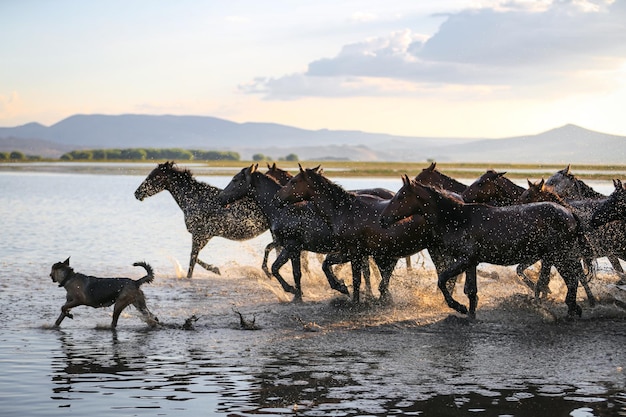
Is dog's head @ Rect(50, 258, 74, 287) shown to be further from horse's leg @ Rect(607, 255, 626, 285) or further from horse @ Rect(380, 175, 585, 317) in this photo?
horse's leg @ Rect(607, 255, 626, 285)

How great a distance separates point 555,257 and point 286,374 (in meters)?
4.11

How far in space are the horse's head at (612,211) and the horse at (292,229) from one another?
3.48 metres

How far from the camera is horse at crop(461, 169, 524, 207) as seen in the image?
13109mm

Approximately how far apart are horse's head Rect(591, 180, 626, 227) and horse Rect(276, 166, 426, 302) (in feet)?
7.47

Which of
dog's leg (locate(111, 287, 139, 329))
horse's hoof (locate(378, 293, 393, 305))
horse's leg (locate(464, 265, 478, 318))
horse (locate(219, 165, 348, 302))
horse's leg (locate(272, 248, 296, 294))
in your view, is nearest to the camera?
dog's leg (locate(111, 287, 139, 329))

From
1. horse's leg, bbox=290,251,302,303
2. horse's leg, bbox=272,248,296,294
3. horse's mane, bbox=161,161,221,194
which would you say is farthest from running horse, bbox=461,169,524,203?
horse's mane, bbox=161,161,221,194

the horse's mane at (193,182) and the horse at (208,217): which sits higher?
the horse's mane at (193,182)

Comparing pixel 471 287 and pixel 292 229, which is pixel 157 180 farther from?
pixel 471 287

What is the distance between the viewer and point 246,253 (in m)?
21.6

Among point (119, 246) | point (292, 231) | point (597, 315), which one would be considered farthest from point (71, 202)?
point (597, 315)

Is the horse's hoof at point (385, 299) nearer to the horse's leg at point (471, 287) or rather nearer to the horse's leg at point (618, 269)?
the horse's leg at point (471, 287)

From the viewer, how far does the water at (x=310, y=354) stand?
27.1 feet

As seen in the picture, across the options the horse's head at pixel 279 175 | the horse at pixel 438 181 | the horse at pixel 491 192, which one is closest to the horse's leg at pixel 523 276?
the horse at pixel 491 192

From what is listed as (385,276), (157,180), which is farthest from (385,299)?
(157,180)
